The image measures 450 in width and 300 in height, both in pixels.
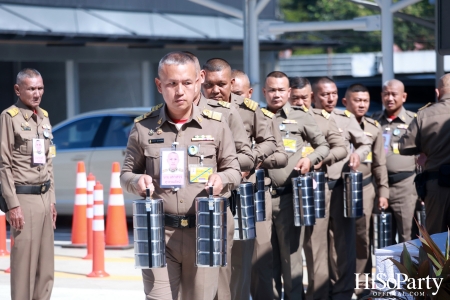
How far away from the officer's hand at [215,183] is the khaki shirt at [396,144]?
4832 millimetres

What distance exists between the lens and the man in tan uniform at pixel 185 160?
5.36m

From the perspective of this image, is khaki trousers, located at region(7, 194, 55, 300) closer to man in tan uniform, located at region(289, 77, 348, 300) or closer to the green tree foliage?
man in tan uniform, located at region(289, 77, 348, 300)

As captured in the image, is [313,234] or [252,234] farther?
[313,234]

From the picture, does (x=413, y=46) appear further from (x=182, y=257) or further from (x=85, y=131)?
(x=182, y=257)

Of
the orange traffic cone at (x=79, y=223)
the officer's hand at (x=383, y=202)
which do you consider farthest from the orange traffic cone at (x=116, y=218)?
the officer's hand at (x=383, y=202)

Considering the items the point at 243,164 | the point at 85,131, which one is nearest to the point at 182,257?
the point at 243,164

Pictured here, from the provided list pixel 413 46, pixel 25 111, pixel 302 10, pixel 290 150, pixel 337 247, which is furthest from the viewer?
pixel 302 10

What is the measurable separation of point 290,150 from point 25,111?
8.05 ft

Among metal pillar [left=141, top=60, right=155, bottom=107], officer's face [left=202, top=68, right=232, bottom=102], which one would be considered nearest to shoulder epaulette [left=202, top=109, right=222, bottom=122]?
officer's face [left=202, top=68, right=232, bottom=102]

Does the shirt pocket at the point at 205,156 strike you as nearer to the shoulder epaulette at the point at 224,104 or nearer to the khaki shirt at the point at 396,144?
the shoulder epaulette at the point at 224,104

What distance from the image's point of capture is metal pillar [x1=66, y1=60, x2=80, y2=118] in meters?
19.9

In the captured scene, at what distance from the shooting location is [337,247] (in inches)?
353

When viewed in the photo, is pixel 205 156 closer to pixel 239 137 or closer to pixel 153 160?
pixel 153 160

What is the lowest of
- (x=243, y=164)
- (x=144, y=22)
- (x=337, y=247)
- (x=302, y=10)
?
(x=337, y=247)
